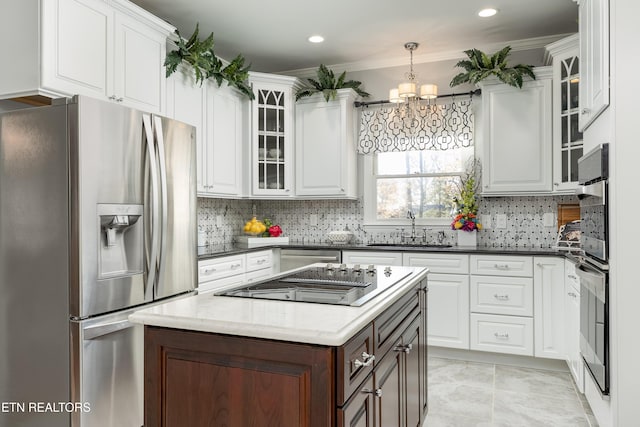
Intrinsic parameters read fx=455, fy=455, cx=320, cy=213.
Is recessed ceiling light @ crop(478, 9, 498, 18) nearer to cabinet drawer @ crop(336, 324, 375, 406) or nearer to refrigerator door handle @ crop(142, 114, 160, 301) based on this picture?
refrigerator door handle @ crop(142, 114, 160, 301)

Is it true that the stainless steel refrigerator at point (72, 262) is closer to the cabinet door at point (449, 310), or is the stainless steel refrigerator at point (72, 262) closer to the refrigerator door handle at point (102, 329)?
the refrigerator door handle at point (102, 329)

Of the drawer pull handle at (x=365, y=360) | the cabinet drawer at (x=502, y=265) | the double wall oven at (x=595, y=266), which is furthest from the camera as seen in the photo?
the cabinet drawer at (x=502, y=265)

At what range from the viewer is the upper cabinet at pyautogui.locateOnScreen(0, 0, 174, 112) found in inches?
92.7

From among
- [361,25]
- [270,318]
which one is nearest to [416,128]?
[361,25]

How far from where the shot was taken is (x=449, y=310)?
3.85 metres

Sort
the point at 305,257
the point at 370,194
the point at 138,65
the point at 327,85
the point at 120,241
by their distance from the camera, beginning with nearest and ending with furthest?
the point at 120,241 → the point at 138,65 → the point at 305,257 → the point at 327,85 → the point at 370,194

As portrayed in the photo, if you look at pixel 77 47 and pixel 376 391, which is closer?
pixel 376 391

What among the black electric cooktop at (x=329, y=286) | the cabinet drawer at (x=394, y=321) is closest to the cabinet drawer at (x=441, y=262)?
the black electric cooktop at (x=329, y=286)

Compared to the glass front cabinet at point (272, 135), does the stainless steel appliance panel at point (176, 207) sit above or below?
below

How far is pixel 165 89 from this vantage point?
130 inches

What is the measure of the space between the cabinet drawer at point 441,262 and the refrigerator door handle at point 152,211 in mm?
2202

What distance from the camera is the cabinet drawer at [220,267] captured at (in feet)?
11.1

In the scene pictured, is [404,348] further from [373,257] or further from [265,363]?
[373,257]

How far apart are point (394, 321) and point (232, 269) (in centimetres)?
218
